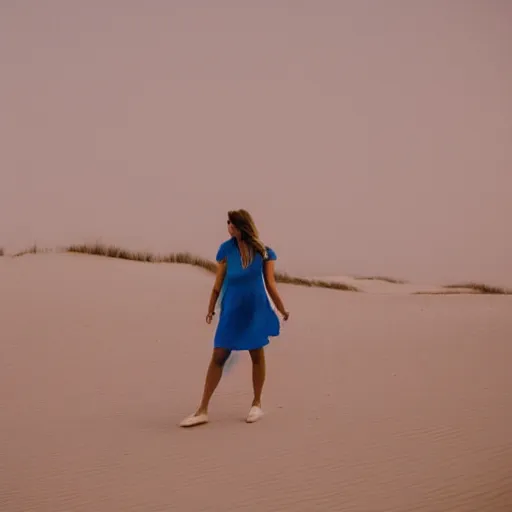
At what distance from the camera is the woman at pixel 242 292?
23.3ft

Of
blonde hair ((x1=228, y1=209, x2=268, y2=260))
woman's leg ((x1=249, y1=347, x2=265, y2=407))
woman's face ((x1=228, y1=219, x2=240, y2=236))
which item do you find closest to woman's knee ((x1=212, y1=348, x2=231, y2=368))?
woman's leg ((x1=249, y1=347, x2=265, y2=407))

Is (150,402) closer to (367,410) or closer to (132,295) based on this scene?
(367,410)

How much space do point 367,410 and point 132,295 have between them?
10.6 m

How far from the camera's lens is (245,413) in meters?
8.16

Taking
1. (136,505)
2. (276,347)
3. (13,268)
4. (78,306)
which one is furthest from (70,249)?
(136,505)

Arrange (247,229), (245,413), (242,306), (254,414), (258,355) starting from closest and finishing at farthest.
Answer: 1. (247,229)
2. (242,306)
3. (258,355)
4. (254,414)
5. (245,413)

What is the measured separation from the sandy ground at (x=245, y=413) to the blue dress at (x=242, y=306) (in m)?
0.81

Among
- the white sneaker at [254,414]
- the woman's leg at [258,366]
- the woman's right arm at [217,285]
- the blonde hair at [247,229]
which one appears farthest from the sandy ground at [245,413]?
the blonde hair at [247,229]

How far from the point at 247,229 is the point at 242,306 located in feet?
2.22

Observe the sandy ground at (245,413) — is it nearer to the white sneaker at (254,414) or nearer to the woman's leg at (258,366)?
the white sneaker at (254,414)

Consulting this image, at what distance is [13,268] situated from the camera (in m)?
19.6

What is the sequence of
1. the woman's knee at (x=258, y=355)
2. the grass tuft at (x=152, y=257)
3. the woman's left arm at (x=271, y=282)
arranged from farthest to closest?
the grass tuft at (x=152, y=257) < the woman's knee at (x=258, y=355) < the woman's left arm at (x=271, y=282)

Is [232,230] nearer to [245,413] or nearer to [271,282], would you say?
[271,282]

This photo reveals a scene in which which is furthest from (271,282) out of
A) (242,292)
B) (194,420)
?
(194,420)
